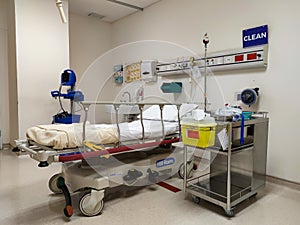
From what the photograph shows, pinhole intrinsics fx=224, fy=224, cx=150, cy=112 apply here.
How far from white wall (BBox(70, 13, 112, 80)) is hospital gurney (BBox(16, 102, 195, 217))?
9.93 ft

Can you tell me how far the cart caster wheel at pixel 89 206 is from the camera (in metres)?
1.90

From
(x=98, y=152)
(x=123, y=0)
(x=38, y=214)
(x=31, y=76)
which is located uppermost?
(x=123, y=0)

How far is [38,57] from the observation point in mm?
3770

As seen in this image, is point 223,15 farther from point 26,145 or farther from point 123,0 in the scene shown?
point 26,145

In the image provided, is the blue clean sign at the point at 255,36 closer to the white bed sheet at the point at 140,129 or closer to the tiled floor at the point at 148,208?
the white bed sheet at the point at 140,129

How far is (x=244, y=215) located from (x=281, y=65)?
1677 mm

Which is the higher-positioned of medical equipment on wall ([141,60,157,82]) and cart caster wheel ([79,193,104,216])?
medical equipment on wall ([141,60,157,82])

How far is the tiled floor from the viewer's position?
183cm

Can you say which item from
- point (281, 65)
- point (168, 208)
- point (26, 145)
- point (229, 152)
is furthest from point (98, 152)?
point (281, 65)


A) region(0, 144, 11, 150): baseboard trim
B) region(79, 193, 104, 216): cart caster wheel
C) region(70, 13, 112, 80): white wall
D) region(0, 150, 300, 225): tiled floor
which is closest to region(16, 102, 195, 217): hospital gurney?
region(79, 193, 104, 216): cart caster wheel

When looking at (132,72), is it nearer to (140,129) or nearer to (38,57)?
(38,57)

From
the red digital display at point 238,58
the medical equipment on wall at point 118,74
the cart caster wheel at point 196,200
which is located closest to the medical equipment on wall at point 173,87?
the red digital display at point 238,58

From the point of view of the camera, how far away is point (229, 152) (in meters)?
1.88

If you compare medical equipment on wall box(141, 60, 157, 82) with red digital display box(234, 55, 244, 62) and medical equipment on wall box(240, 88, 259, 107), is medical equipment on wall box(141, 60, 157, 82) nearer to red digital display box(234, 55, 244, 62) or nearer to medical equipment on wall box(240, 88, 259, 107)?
red digital display box(234, 55, 244, 62)
